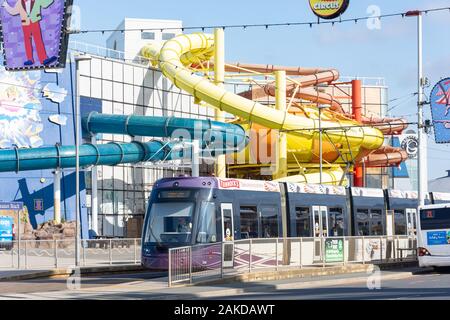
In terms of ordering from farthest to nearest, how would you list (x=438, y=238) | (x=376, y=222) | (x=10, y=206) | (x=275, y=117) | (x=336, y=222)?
(x=275, y=117)
(x=10, y=206)
(x=376, y=222)
(x=336, y=222)
(x=438, y=238)

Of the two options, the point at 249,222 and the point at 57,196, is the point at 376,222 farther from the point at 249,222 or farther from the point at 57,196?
the point at 57,196

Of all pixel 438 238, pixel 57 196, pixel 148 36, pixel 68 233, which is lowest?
pixel 68 233

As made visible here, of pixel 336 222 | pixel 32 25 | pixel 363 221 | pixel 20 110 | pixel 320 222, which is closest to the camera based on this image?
pixel 32 25

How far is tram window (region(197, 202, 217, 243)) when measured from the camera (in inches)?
1142

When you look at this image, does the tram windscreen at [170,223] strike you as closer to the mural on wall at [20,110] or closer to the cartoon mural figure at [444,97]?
the cartoon mural figure at [444,97]

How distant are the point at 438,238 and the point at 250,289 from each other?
10158 mm

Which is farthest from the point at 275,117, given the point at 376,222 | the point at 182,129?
the point at 376,222

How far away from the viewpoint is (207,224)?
1152 inches

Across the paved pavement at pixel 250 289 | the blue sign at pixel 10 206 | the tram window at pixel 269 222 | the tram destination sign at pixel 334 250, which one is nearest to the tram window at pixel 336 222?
the tram destination sign at pixel 334 250

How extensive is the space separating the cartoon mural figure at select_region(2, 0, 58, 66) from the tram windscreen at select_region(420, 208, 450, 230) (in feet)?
50.4

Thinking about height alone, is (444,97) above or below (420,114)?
above

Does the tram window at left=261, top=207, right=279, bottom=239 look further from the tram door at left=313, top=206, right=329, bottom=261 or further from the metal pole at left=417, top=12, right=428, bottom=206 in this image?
the metal pole at left=417, top=12, right=428, bottom=206

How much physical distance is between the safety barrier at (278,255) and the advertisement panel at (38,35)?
655 cm

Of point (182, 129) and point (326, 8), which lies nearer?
point (326, 8)
